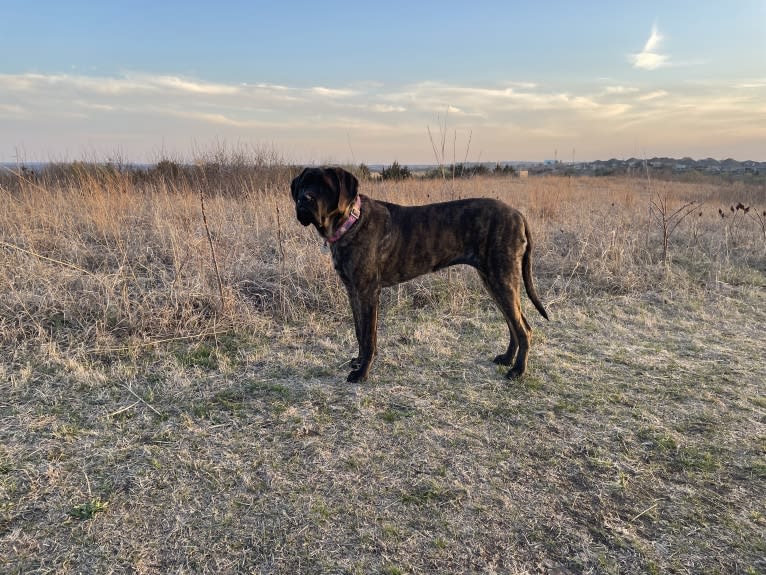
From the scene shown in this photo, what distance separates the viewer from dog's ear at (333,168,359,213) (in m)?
3.04

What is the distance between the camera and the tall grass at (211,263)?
3.88 m

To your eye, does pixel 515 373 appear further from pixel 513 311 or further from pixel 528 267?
pixel 528 267

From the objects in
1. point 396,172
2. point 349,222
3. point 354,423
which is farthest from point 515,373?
point 396,172

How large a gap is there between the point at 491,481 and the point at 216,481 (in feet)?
4.28

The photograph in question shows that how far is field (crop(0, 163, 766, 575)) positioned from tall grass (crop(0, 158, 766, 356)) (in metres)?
0.04

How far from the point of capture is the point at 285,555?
69.5 inches

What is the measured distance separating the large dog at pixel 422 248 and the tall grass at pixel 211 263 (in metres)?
1.22

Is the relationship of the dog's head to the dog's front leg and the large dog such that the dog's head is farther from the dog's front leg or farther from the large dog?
the dog's front leg

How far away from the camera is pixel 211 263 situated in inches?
189

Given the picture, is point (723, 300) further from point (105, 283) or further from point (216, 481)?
point (105, 283)

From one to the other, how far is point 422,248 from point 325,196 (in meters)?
0.80

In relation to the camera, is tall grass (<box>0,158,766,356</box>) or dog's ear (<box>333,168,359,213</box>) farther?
tall grass (<box>0,158,766,356</box>)

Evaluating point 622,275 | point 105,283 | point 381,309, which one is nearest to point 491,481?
point 381,309

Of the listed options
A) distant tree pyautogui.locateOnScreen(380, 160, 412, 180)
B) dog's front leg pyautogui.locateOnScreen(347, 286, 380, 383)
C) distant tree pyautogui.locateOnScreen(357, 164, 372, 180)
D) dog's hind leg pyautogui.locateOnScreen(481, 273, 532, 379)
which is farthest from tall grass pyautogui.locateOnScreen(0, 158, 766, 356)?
distant tree pyautogui.locateOnScreen(380, 160, 412, 180)
